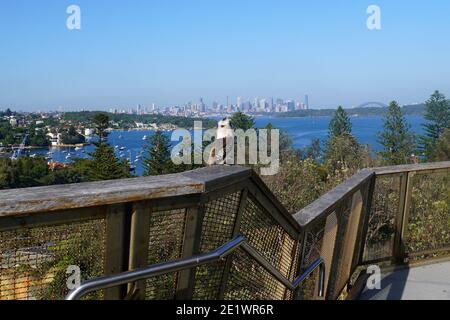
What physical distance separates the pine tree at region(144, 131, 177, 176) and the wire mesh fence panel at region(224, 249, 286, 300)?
30.0m

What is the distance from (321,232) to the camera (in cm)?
303

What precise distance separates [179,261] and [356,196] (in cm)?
251

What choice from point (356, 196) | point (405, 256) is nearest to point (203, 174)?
point (356, 196)

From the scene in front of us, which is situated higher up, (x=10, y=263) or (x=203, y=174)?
(x=203, y=174)

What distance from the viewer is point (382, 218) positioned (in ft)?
14.5

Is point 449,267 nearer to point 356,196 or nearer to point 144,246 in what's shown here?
point 356,196

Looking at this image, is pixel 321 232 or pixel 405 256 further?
pixel 405 256

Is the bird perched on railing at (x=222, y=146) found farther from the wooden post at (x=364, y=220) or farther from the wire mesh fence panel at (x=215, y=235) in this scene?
the wooden post at (x=364, y=220)

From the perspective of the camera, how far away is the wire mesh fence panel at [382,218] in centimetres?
425

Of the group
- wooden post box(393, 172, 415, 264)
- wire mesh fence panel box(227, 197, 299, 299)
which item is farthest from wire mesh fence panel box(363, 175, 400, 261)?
wire mesh fence panel box(227, 197, 299, 299)

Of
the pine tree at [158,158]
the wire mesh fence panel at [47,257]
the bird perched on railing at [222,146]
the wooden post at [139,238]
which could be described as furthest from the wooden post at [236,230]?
the pine tree at [158,158]

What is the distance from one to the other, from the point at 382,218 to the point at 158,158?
31.3 m

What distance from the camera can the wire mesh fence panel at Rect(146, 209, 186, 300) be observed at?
1.42m

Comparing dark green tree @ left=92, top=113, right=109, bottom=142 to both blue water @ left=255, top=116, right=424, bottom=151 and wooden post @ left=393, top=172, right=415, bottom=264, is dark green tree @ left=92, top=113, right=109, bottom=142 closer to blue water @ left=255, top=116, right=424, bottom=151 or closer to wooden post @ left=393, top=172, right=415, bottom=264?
blue water @ left=255, top=116, right=424, bottom=151
